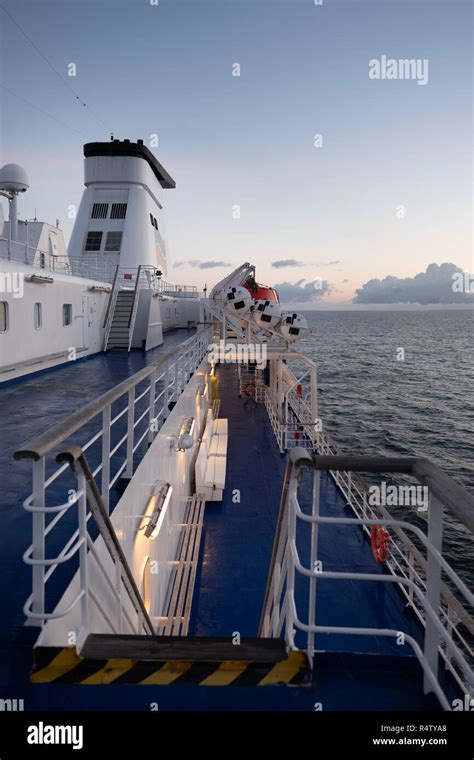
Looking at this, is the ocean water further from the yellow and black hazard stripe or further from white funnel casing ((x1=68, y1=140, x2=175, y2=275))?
the yellow and black hazard stripe

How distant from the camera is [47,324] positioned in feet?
33.0

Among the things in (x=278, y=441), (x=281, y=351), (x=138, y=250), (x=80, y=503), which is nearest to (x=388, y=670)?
(x=80, y=503)

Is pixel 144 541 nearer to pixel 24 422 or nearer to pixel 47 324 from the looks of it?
pixel 24 422

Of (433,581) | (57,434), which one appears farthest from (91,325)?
(433,581)

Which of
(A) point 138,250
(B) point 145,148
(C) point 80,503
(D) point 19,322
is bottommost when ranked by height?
(C) point 80,503

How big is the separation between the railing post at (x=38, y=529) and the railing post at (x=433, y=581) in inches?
59.9

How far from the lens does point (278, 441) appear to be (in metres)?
12.9

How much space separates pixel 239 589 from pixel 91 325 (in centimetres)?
874

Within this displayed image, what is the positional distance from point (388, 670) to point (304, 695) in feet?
1.38

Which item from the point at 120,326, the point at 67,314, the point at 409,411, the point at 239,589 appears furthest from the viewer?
the point at 409,411

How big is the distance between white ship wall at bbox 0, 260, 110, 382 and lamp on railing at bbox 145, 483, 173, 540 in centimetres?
490

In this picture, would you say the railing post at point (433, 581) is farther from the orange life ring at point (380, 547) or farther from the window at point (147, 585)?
the orange life ring at point (380, 547)

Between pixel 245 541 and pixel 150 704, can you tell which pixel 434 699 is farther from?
pixel 245 541

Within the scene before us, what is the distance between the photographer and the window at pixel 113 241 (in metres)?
19.5
